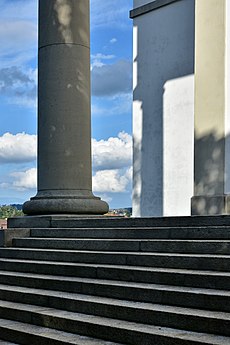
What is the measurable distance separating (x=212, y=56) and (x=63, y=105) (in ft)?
10.3

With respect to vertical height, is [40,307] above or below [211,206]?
below

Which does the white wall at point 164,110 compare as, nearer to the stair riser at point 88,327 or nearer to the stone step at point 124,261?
the stone step at point 124,261

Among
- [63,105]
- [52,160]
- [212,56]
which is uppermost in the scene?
[212,56]

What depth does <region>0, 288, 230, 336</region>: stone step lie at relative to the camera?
6.31 m

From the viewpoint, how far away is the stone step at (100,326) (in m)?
6.32

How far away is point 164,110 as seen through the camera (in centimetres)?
1747

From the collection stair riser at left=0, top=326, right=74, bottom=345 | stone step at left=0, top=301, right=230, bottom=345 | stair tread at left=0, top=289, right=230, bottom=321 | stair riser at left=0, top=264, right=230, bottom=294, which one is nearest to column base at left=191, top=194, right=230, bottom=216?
stair riser at left=0, top=264, right=230, bottom=294

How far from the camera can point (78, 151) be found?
39.2ft

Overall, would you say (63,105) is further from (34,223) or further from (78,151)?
(34,223)

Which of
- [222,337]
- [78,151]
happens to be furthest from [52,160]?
[222,337]

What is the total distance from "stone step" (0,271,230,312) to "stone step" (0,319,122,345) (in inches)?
23.2

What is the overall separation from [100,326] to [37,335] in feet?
2.68

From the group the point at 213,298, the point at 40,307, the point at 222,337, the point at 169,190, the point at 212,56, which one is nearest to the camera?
the point at 222,337

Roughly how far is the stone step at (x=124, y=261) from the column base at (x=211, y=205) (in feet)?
12.2
